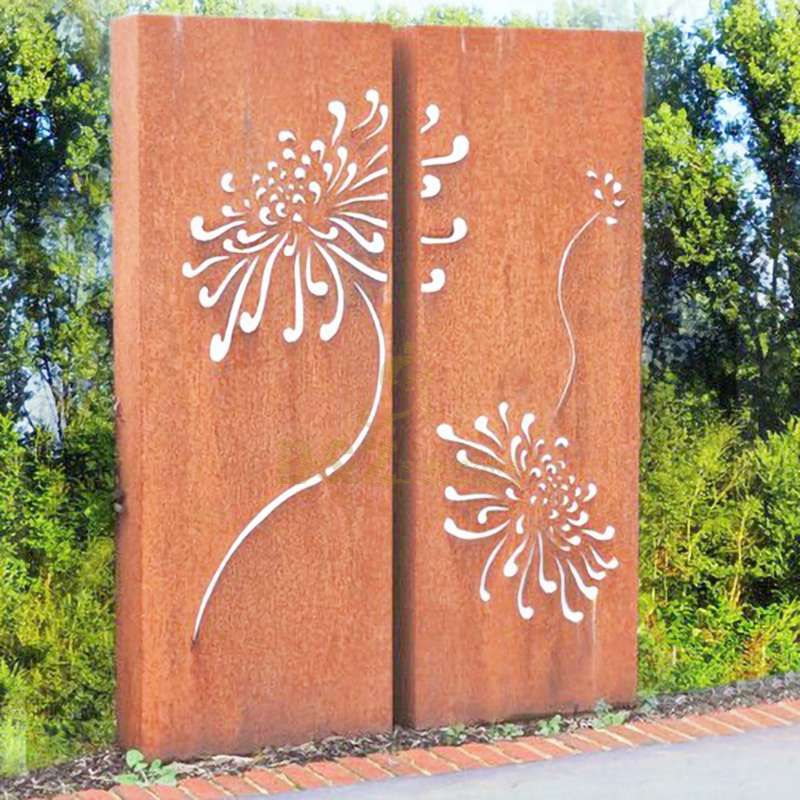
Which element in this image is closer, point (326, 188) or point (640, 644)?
point (326, 188)

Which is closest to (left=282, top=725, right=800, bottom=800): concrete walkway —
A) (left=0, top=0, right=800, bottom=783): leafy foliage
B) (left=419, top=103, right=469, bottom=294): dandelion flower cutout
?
(left=0, top=0, right=800, bottom=783): leafy foliage

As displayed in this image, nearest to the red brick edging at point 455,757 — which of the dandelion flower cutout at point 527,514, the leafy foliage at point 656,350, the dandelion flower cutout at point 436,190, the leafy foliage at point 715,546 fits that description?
the leafy foliage at point 656,350

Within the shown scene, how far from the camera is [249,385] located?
589cm

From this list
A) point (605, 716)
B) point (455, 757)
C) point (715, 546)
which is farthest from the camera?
point (715, 546)

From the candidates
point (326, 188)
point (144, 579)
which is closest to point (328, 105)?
point (326, 188)

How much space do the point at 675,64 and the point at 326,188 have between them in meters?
2.58

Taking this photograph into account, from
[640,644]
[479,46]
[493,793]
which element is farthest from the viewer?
[640,644]

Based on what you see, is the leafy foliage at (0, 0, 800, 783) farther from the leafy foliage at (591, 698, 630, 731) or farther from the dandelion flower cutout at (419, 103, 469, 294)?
the dandelion flower cutout at (419, 103, 469, 294)

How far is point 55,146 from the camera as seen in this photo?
6836 mm

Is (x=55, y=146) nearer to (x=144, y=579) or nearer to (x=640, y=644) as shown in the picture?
(x=144, y=579)

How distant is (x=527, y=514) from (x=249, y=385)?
1167 mm

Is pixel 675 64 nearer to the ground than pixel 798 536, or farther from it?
farther from it

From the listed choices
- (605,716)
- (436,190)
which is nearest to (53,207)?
(436,190)

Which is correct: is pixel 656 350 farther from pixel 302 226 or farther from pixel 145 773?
pixel 145 773
